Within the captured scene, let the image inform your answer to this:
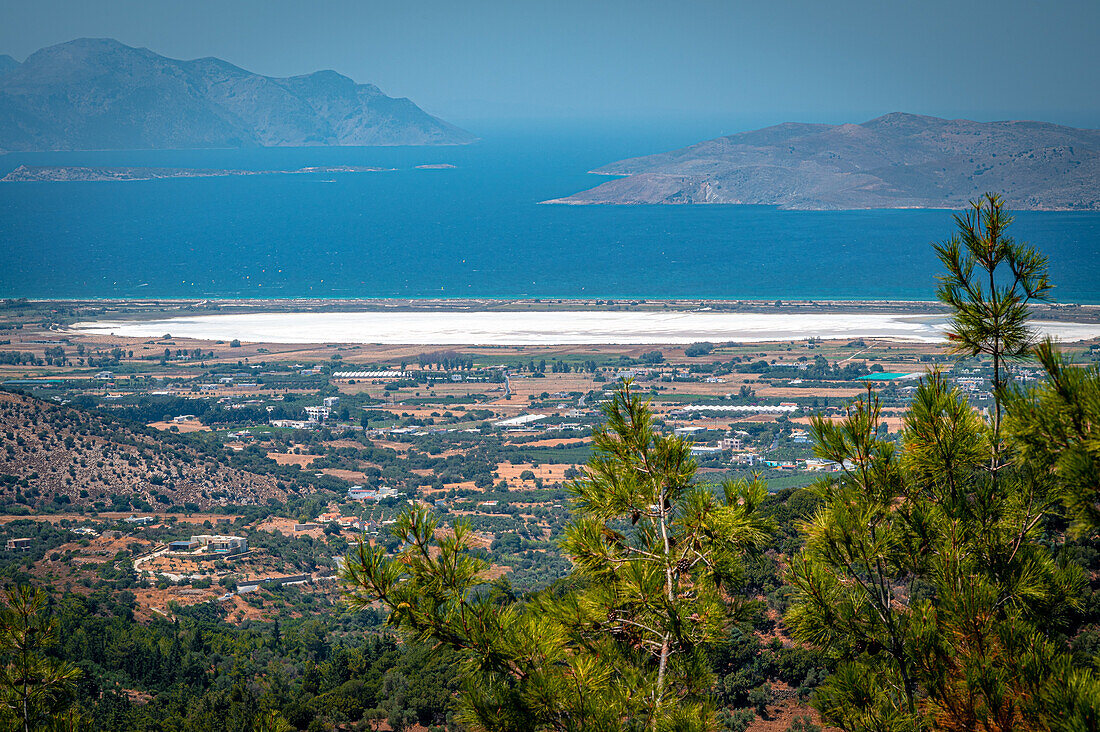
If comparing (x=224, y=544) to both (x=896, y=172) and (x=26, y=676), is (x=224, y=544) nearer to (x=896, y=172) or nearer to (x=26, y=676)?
(x=26, y=676)

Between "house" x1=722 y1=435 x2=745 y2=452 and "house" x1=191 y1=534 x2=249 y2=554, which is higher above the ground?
"house" x1=722 y1=435 x2=745 y2=452

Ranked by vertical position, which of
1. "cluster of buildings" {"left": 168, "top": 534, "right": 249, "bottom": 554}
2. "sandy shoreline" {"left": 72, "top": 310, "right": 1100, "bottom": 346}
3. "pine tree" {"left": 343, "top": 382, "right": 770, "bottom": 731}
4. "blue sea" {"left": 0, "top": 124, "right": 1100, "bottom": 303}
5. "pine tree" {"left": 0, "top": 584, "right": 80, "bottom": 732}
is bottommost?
"cluster of buildings" {"left": 168, "top": 534, "right": 249, "bottom": 554}

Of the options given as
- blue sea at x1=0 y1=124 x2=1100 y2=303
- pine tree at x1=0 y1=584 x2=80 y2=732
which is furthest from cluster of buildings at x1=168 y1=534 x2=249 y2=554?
blue sea at x1=0 y1=124 x2=1100 y2=303

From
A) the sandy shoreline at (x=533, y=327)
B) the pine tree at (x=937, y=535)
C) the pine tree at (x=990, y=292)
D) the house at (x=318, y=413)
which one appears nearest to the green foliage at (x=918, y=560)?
the pine tree at (x=937, y=535)

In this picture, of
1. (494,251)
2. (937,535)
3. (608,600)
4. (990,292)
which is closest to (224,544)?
(608,600)

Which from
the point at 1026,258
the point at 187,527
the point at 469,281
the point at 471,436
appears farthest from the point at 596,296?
the point at 1026,258

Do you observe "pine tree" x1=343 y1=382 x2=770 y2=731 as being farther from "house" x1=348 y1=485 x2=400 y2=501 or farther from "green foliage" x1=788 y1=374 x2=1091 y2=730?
"house" x1=348 y1=485 x2=400 y2=501

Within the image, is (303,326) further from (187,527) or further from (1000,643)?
(1000,643)
